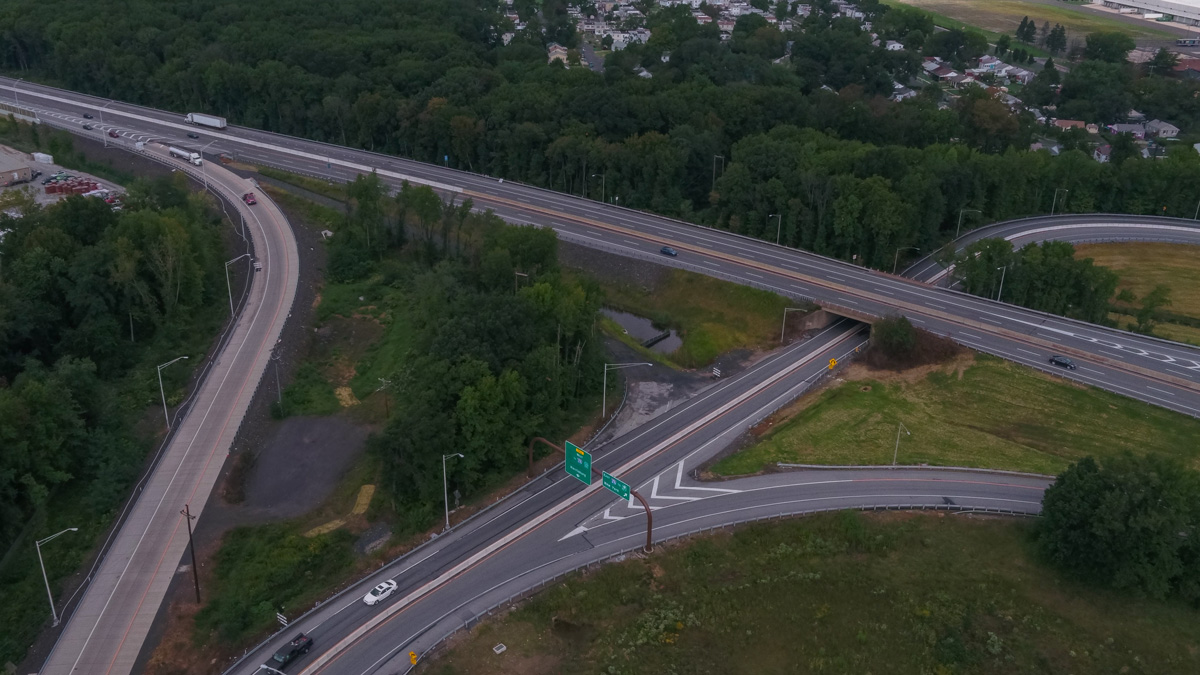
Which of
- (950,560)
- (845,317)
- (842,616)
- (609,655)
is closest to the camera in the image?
(609,655)

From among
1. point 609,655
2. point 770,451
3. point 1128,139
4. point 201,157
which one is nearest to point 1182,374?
point 770,451

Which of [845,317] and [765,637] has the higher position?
[845,317]

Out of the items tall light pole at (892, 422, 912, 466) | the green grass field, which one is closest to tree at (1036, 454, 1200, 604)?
tall light pole at (892, 422, 912, 466)

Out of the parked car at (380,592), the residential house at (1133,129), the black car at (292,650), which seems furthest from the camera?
the residential house at (1133,129)

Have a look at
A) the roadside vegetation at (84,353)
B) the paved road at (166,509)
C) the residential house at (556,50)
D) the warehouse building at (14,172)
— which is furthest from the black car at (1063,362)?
the residential house at (556,50)

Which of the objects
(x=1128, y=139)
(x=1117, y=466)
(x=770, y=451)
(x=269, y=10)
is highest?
(x=269, y=10)

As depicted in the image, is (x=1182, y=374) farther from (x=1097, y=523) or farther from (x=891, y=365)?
(x=1097, y=523)

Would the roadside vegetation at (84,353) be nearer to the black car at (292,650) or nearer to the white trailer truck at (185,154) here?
the black car at (292,650)
